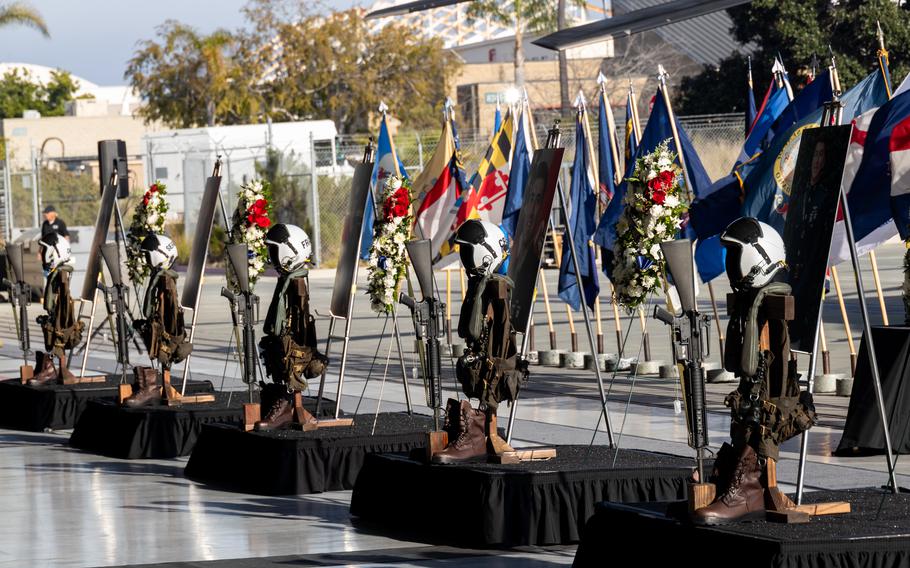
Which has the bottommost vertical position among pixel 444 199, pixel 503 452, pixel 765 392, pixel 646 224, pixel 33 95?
pixel 503 452

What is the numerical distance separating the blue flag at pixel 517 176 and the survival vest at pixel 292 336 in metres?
6.16

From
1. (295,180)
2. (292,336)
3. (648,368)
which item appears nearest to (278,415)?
(292,336)

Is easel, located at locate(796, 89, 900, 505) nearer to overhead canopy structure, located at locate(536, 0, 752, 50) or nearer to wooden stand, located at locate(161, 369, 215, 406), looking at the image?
overhead canopy structure, located at locate(536, 0, 752, 50)

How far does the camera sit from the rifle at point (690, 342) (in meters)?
8.20

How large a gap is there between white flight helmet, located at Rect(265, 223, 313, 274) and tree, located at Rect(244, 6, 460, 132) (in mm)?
47538

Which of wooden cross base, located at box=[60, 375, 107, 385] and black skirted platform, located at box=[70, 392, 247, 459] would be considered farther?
wooden cross base, located at box=[60, 375, 107, 385]

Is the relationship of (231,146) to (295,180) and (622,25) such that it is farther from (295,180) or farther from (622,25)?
(622,25)

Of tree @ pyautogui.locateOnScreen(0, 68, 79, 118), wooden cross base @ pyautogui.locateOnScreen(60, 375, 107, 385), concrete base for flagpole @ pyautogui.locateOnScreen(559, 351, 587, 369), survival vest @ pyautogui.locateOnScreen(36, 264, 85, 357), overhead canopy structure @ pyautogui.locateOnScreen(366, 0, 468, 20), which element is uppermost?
tree @ pyautogui.locateOnScreen(0, 68, 79, 118)

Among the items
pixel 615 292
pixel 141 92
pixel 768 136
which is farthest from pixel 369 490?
pixel 141 92

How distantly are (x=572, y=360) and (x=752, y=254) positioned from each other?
1244cm

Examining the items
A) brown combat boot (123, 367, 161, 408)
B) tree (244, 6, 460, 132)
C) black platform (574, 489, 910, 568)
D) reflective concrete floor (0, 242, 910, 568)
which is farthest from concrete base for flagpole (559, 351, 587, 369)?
tree (244, 6, 460, 132)

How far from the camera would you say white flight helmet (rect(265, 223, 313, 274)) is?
1247 centimetres

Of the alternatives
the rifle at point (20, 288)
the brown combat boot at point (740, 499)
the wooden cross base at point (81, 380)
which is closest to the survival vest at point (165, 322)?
the wooden cross base at point (81, 380)

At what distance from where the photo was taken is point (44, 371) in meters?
Answer: 17.4
